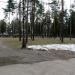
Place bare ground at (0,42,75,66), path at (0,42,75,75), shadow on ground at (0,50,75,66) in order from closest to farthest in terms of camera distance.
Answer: path at (0,42,75,75) < shadow on ground at (0,50,75,66) < bare ground at (0,42,75,66)

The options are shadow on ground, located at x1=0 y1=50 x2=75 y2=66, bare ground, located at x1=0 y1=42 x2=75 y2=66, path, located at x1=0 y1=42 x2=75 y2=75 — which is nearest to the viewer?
path, located at x1=0 y1=42 x2=75 y2=75

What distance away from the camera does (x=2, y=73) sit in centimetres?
929

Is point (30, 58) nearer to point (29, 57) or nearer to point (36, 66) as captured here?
point (29, 57)

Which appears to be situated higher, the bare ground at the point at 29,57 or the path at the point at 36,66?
the path at the point at 36,66

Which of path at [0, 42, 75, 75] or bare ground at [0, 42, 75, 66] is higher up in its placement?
path at [0, 42, 75, 75]

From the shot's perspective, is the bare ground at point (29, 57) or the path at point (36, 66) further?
the bare ground at point (29, 57)

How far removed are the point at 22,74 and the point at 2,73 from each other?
85 cm

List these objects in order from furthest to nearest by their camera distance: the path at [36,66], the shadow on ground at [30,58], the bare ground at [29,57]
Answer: the bare ground at [29,57]
the shadow on ground at [30,58]
the path at [36,66]

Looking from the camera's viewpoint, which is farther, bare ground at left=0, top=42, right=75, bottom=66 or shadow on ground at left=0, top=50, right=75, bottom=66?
bare ground at left=0, top=42, right=75, bottom=66

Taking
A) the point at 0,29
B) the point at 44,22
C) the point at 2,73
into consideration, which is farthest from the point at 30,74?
the point at 0,29

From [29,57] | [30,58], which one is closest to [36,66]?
A: [30,58]

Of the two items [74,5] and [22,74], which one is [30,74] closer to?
[22,74]

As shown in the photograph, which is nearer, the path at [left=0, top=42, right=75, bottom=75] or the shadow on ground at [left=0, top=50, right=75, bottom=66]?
the path at [left=0, top=42, right=75, bottom=75]

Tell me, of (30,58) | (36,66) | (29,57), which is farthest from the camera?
(29,57)
